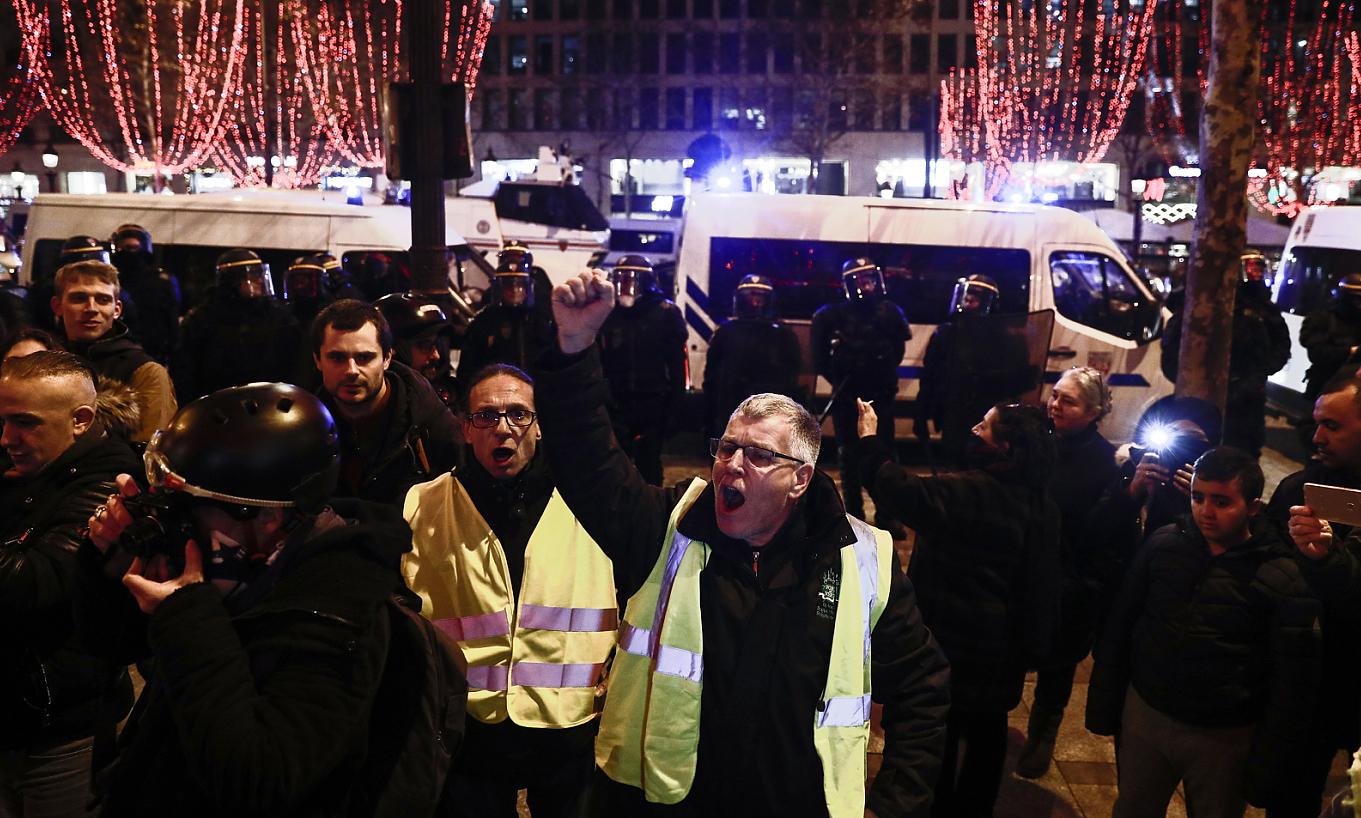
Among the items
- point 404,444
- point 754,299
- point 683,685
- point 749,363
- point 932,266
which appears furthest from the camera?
point 932,266

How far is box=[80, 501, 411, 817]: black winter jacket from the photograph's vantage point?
1869mm

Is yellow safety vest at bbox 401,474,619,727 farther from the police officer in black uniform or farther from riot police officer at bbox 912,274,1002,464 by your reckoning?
the police officer in black uniform

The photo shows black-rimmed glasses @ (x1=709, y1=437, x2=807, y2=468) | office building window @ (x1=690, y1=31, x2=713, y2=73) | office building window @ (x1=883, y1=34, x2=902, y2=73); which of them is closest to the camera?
black-rimmed glasses @ (x1=709, y1=437, x2=807, y2=468)

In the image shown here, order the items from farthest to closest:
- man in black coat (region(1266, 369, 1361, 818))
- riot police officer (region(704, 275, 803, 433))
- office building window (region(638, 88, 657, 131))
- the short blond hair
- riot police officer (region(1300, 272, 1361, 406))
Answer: office building window (region(638, 88, 657, 131))
riot police officer (region(1300, 272, 1361, 406))
riot police officer (region(704, 275, 803, 433))
the short blond hair
man in black coat (region(1266, 369, 1361, 818))

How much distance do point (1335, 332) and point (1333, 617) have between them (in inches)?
263

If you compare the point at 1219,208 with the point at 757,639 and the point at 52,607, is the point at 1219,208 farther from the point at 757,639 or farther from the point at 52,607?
the point at 52,607

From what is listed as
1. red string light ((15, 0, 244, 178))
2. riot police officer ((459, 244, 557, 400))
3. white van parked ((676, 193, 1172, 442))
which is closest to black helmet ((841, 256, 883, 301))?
white van parked ((676, 193, 1172, 442))

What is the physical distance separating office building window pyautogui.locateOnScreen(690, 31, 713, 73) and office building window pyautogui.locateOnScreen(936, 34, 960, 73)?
1074cm

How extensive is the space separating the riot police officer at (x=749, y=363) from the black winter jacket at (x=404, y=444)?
4203 millimetres

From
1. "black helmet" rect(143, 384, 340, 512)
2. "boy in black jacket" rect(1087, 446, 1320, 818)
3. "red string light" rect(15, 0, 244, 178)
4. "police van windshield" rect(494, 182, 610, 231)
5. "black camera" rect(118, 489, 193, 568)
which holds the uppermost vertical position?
"red string light" rect(15, 0, 244, 178)

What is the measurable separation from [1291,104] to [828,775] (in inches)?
1803

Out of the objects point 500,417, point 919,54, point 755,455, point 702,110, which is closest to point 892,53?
point 919,54

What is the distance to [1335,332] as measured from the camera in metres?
9.41

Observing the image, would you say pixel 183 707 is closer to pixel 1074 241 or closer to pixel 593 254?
pixel 1074 241
